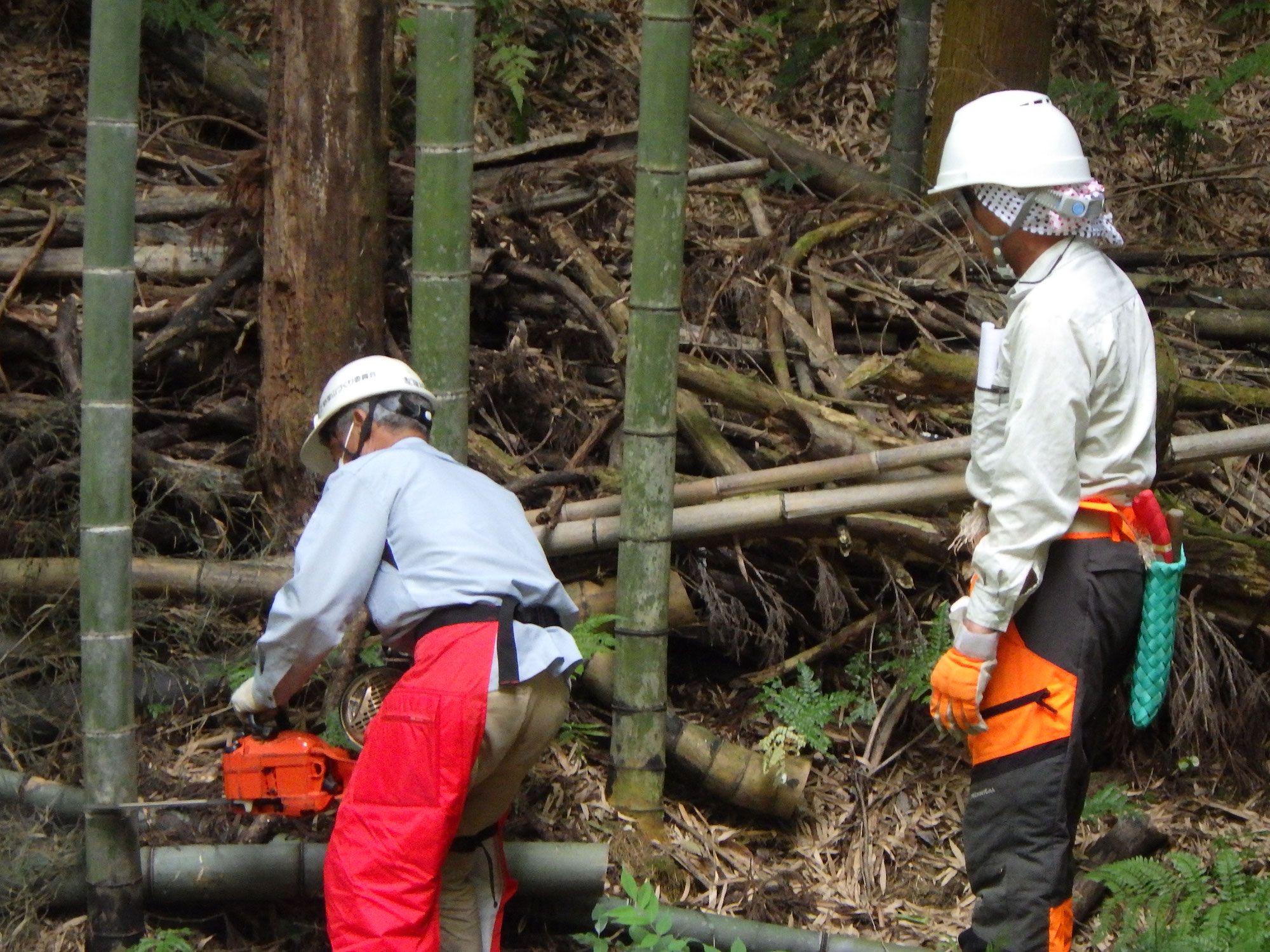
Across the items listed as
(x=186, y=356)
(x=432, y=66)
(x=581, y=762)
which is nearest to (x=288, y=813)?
(x=581, y=762)

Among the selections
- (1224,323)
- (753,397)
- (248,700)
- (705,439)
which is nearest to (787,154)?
(1224,323)

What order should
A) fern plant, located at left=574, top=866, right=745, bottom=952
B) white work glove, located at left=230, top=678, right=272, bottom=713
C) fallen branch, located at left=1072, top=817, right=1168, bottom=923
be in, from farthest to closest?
fallen branch, located at left=1072, top=817, right=1168, bottom=923
white work glove, located at left=230, top=678, right=272, bottom=713
fern plant, located at left=574, top=866, right=745, bottom=952

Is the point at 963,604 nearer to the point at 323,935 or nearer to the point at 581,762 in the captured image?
the point at 581,762

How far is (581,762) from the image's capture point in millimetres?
4188

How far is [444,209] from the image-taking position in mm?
3682

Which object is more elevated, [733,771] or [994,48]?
[994,48]

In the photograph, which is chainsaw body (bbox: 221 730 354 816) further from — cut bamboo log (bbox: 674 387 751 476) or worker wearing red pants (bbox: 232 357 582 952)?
cut bamboo log (bbox: 674 387 751 476)

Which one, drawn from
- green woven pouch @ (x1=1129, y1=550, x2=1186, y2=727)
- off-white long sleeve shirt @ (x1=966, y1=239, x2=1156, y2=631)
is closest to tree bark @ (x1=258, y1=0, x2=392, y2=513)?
off-white long sleeve shirt @ (x1=966, y1=239, x2=1156, y2=631)

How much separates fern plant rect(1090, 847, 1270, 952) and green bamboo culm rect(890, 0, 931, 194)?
3.94 m

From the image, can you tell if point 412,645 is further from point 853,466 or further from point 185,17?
point 185,17

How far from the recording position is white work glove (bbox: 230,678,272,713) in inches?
126

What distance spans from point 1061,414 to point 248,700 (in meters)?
2.06

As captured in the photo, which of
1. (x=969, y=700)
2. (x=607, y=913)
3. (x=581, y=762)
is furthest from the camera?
(x=581, y=762)

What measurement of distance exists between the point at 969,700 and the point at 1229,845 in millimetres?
1554
